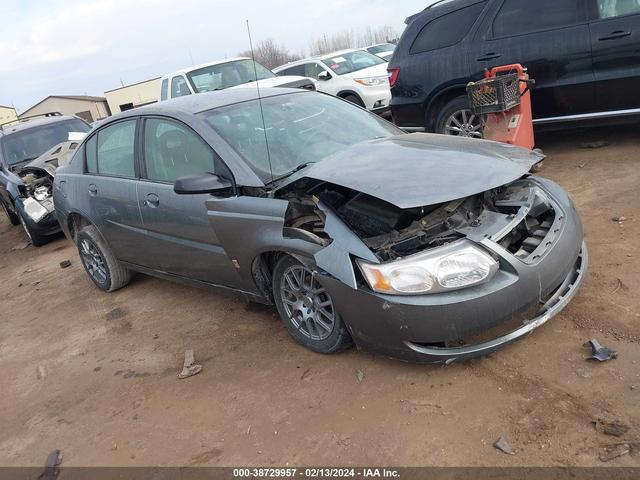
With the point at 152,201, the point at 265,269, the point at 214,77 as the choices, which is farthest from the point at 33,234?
the point at 265,269

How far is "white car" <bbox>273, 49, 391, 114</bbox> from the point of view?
10.3 m

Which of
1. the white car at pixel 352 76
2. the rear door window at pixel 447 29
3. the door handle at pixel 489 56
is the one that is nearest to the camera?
the door handle at pixel 489 56

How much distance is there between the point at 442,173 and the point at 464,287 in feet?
2.22

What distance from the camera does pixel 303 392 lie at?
10.0ft

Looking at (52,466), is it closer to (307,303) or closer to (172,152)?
(307,303)

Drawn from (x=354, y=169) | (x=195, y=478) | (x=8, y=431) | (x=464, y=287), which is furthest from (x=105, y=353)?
(x=464, y=287)

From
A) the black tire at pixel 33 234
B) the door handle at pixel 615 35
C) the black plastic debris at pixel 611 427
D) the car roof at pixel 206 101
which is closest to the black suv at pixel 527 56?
the door handle at pixel 615 35

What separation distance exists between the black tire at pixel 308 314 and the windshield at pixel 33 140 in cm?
742

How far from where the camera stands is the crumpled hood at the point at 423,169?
2.80 meters

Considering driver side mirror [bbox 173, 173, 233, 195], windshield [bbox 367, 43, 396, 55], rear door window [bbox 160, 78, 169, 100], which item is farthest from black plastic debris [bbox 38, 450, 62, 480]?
A: windshield [bbox 367, 43, 396, 55]

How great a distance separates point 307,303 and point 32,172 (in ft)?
22.5

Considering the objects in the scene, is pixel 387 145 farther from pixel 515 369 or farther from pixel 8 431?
pixel 8 431

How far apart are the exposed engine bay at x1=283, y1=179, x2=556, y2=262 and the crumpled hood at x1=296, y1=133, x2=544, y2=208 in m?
0.18

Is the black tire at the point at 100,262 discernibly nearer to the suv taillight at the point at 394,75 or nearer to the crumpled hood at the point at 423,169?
the crumpled hood at the point at 423,169
